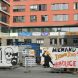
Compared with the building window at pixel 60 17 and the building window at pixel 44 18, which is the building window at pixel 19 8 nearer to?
the building window at pixel 44 18

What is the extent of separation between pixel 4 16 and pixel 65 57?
2552 inches

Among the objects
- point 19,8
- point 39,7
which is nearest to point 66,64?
point 39,7

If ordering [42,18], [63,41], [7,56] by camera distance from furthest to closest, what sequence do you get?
[42,18], [63,41], [7,56]

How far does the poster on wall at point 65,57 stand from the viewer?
1021 inches

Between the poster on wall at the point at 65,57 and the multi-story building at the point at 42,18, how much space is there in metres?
64.9

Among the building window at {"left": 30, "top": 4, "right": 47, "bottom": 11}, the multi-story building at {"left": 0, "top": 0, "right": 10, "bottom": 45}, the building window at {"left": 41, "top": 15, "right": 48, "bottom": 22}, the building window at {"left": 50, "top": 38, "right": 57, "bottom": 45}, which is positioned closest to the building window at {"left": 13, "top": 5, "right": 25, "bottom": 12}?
the building window at {"left": 30, "top": 4, "right": 47, "bottom": 11}

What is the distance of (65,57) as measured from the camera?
26.2m

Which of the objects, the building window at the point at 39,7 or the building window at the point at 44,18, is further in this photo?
the building window at the point at 39,7

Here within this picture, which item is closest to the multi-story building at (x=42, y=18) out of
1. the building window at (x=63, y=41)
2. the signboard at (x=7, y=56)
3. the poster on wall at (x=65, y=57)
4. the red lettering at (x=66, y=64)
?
the building window at (x=63, y=41)

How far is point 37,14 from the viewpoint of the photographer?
317 ft

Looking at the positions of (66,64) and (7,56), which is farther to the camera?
(7,56)

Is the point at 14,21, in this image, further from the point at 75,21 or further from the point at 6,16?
the point at 75,21

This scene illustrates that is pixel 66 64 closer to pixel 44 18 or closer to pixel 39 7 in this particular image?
pixel 44 18

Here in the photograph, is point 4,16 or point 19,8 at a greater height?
point 19,8
